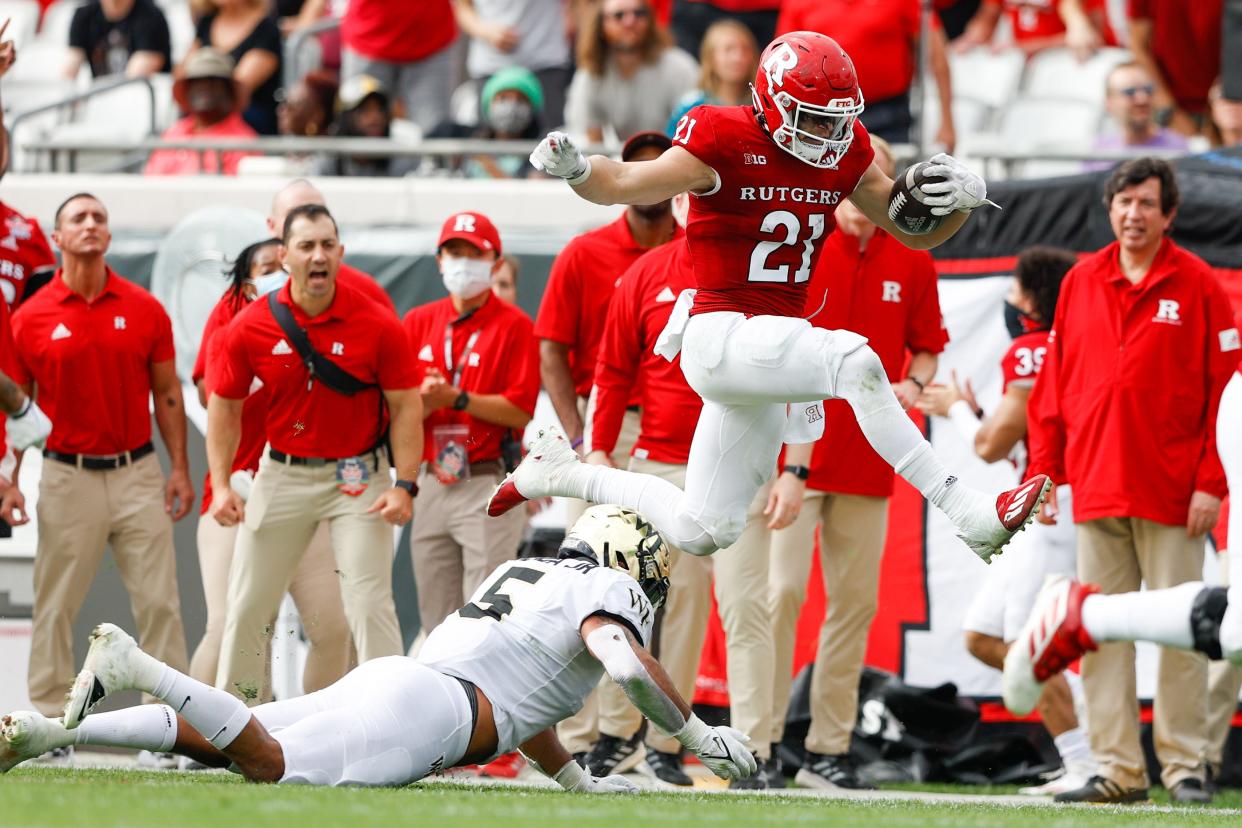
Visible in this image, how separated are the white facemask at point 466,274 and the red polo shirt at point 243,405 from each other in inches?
34.2

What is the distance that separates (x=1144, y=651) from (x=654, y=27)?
14.9ft

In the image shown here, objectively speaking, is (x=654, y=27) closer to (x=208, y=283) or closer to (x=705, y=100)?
(x=705, y=100)

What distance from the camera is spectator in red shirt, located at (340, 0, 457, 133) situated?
1212 centimetres

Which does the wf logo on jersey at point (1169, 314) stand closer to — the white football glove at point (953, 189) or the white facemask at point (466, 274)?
the white football glove at point (953, 189)

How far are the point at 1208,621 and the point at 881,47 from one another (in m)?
5.83

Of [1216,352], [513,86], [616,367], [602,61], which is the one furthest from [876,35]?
[616,367]

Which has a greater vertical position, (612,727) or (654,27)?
(654,27)

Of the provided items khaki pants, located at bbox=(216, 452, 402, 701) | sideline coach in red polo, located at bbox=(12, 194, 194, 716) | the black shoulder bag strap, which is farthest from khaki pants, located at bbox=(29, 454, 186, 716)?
the black shoulder bag strap

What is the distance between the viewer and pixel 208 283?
31.1ft

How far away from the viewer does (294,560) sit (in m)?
7.52

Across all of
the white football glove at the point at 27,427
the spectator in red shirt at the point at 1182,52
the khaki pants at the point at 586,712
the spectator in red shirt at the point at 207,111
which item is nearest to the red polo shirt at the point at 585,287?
the khaki pants at the point at 586,712

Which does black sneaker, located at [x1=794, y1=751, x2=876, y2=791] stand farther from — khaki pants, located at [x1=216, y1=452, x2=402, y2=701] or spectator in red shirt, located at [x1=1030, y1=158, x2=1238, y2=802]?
khaki pants, located at [x1=216, y1=452, x2=402, y2=701]

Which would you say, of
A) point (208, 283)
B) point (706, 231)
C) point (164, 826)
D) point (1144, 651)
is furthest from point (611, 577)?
point (208, 283)

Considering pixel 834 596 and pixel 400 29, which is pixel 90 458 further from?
pixel 400 29
